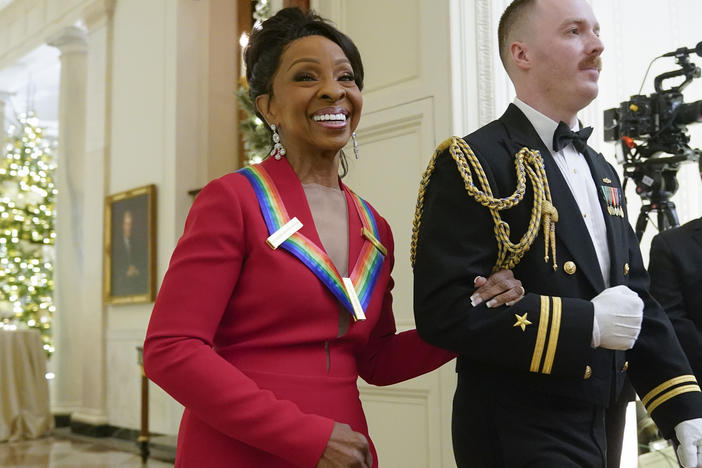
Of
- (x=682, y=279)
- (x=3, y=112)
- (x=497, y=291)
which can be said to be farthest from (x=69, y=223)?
(x=497, y=291)

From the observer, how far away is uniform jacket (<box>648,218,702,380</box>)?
9.66ft

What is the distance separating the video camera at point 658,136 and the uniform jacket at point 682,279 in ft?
2.29

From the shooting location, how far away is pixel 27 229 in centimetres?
1031

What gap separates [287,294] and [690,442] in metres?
0.96

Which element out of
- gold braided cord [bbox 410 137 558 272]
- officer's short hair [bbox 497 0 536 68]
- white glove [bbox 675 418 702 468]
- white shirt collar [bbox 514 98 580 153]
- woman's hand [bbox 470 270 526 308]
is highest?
officer's short hair [bbox 497 0 536 68]

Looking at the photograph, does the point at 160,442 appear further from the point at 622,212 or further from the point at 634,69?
the point at 622,212

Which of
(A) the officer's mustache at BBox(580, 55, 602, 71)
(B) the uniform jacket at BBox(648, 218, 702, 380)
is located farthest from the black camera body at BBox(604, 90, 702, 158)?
(A) the officer's mustache at BBox(580, 55, 602, 71)

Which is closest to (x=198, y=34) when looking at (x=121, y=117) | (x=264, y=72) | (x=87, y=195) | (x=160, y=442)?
(x=121, y=117)

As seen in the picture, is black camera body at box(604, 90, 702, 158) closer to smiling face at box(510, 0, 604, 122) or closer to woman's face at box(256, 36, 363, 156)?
smiling face at box(510, 0, 604, 122)

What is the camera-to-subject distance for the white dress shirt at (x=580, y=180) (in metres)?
1.79

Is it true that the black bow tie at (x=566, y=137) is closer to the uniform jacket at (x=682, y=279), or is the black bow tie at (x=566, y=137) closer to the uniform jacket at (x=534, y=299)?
the uniform jacket at (x=534, y=299)

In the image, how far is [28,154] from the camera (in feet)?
35.0

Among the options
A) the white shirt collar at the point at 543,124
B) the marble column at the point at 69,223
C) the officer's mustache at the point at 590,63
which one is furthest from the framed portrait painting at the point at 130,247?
the officer's mustache at the point at 590,63

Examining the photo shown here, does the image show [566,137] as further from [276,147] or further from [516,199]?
[276,147]
